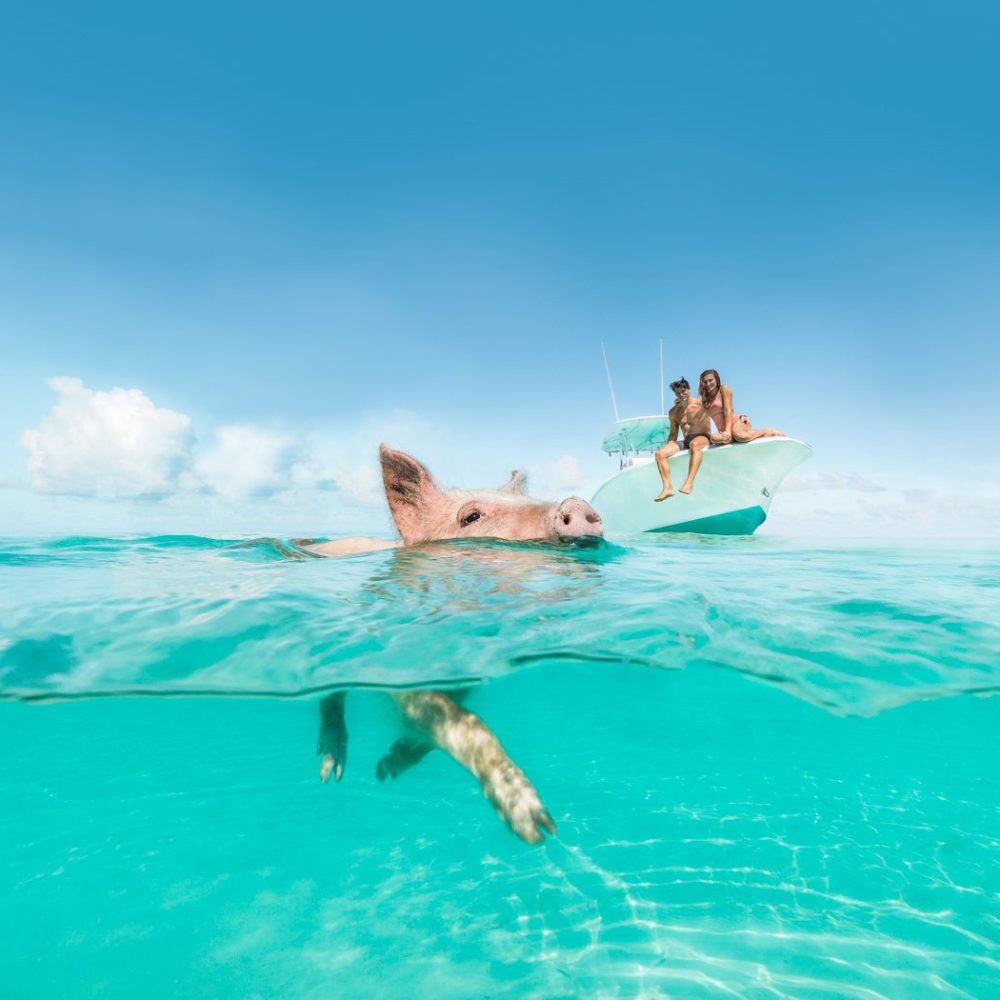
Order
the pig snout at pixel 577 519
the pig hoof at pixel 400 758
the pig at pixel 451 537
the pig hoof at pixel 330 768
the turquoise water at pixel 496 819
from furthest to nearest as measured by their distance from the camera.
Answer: the pig snout at pixel 577 519, the pig hoof at pixel 330 768, the pig hoof at pixel 400 758, the turquoise water at pixel 496 819, the pig at pixel 451 537

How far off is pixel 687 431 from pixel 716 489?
2.20 meters

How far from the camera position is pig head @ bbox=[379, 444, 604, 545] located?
7.15m

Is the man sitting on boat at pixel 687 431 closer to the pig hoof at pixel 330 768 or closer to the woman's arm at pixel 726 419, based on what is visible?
the woman's arm at pixel 726 419

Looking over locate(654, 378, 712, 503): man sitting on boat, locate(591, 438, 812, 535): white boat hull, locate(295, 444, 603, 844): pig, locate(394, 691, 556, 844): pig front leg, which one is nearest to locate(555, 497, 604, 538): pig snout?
locate(295, 444, 603, 844): pig

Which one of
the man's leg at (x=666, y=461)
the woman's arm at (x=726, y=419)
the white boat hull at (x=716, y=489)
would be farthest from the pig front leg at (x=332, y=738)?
the white boat hull at (x=716, y=489)

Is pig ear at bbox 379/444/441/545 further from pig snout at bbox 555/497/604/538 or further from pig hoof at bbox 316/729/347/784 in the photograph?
pig hoof at bbox 316/729/347/784

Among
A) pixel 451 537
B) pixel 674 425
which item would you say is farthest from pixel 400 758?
pixel 674 425

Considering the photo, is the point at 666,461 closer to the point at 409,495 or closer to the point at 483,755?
the point at 409,495

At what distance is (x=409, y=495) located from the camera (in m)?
8.12

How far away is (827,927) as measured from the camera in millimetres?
3803

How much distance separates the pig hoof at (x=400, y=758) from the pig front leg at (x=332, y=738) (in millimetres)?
333

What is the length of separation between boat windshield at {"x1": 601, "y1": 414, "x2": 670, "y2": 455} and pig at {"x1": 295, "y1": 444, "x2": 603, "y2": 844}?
14.6 metres

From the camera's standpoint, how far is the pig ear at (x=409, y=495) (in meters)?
7.93

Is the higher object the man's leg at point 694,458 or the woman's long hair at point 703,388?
the woman's long hair at point 703,388
